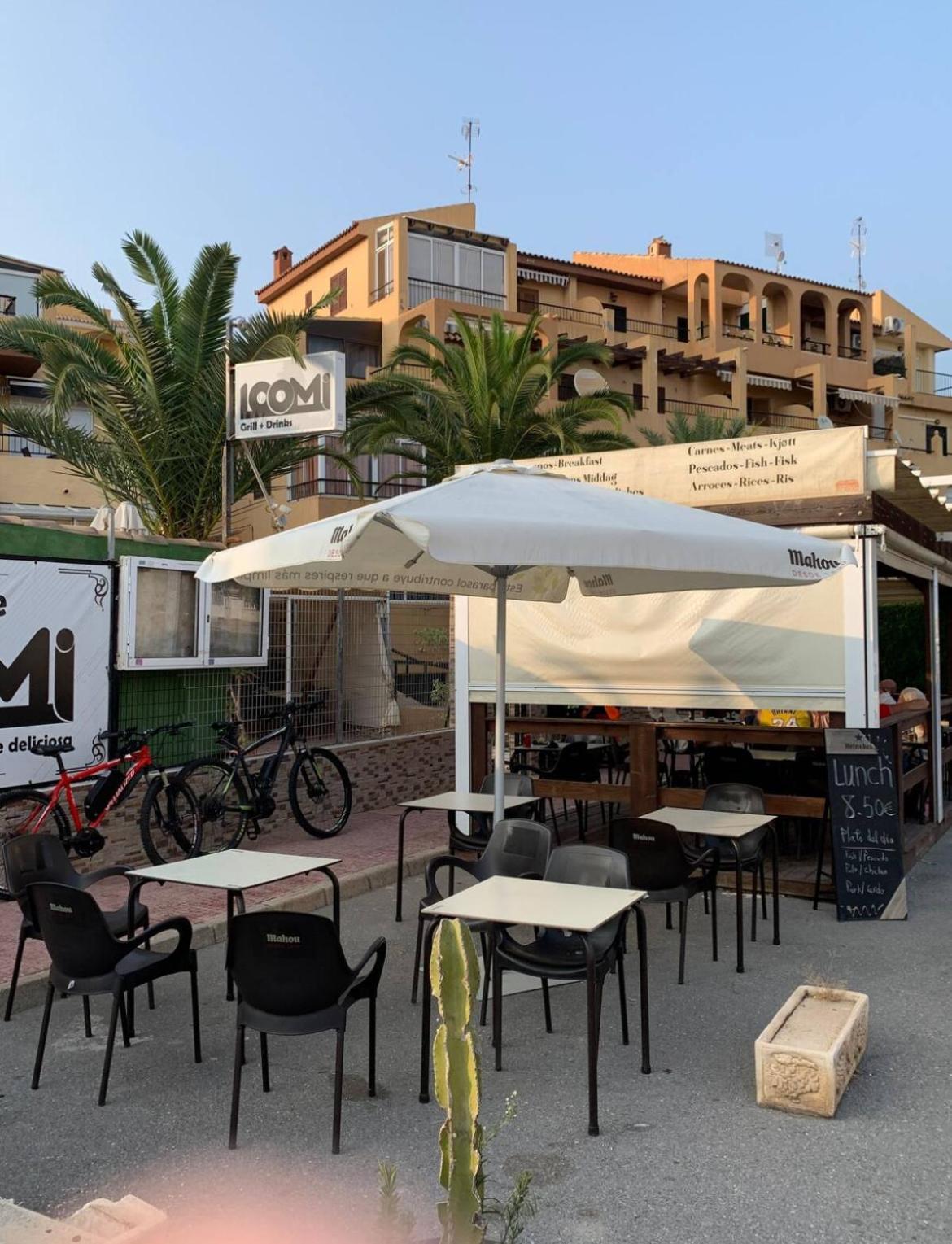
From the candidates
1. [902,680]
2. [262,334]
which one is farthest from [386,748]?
[902,680]

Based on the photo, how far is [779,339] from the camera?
129 ft

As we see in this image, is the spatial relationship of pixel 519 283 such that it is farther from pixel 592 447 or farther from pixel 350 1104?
pixel 350 1104

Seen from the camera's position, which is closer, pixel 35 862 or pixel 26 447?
pixel 35 862

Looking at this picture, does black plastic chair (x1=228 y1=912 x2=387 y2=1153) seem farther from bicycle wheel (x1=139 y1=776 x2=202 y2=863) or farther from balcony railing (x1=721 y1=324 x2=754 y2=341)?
balcony railing (x1=721 y1=324 x2=754 y2=341)

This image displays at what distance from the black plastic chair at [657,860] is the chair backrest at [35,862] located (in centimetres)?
288

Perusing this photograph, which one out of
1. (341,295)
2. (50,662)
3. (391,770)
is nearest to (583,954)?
(50,662)

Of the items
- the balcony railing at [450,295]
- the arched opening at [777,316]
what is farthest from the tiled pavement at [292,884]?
the arched opening at [777,316]

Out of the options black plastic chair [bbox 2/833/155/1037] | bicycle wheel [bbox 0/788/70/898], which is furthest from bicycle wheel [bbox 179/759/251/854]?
black plastic chair [bbox 2/833/155/1037]

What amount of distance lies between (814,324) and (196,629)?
127 ft

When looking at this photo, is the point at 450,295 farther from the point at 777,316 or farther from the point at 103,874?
the point at 103,874

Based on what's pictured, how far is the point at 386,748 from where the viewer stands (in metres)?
11.1

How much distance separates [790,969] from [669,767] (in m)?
4.70

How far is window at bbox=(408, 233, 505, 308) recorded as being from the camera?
1185 inches

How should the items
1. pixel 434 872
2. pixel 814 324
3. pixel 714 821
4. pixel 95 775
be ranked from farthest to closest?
pixel 814 324, pixel 95 775, pixel 714 821, pixel 434 872
